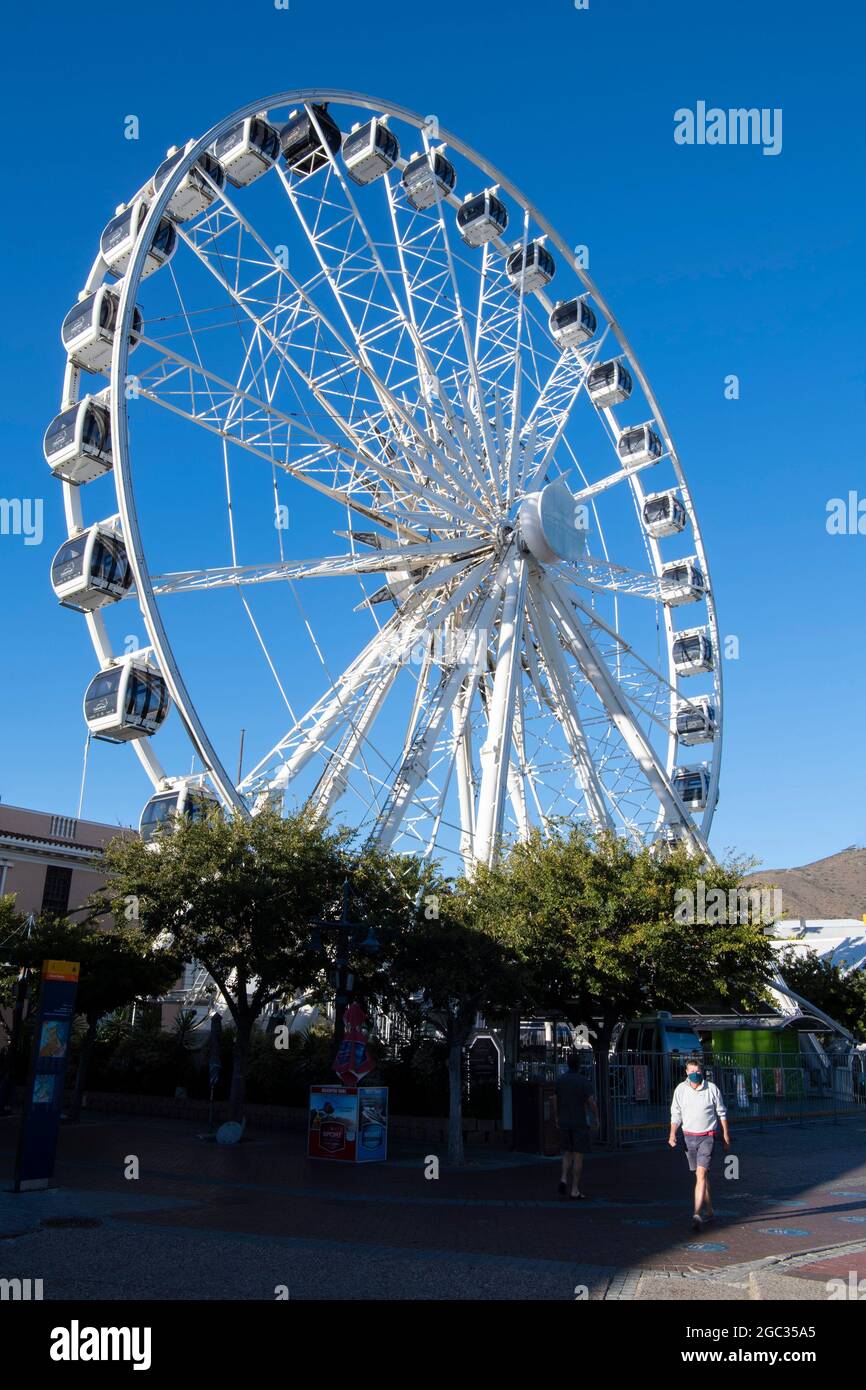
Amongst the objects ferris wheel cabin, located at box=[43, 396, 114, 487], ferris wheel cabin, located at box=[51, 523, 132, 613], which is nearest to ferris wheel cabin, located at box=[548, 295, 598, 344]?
ferris wheel cabin, located at box=[43, 396, 114, 487]

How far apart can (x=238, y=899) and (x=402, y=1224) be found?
29.4ft

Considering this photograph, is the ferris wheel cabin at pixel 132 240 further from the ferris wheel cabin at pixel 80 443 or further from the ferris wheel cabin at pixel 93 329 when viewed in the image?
the ferris wheel cabin at pixel 80 443

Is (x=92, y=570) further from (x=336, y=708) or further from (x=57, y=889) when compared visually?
(x=57, y=889)

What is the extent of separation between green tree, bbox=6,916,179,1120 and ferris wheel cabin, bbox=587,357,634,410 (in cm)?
2140

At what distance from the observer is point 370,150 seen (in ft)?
91.9

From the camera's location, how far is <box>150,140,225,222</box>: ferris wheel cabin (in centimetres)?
2380

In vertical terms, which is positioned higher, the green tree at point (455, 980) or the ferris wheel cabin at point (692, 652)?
the ferris wheel cabin at point (692, 652)

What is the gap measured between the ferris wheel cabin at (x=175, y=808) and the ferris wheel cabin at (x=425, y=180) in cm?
1757

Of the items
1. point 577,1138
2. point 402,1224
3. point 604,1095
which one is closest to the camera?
point 402,1224

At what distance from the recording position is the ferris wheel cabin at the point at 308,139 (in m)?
27.4

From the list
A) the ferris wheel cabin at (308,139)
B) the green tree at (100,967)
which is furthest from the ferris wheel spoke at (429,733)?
the ferris wheel cabin at (308,139)

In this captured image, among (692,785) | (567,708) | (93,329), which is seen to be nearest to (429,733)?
(567,708)

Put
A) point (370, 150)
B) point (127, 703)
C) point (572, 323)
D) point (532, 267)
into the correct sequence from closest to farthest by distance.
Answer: point (127, 703), point (370, 150), point (532, 267), point (572, 323)
